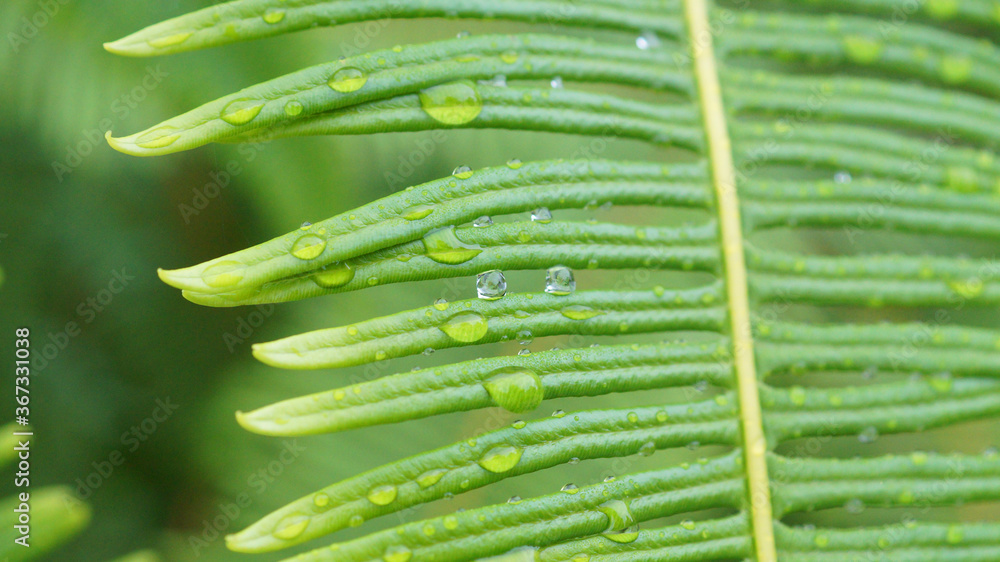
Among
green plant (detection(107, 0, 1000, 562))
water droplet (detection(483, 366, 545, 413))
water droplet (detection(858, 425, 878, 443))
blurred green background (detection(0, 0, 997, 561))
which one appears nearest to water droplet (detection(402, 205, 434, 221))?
green plant (detection(107, 0, 1000, 562))

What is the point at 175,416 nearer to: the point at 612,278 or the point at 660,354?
the point at 612,278

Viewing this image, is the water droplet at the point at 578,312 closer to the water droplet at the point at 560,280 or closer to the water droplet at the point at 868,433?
the water droplet at the point at 560,280

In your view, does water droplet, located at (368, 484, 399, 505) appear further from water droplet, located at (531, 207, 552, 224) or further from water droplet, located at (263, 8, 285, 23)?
water droplet, located at (263, 8, 285, 23)

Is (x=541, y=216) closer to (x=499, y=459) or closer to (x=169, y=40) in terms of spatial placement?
(x=499, y=459)

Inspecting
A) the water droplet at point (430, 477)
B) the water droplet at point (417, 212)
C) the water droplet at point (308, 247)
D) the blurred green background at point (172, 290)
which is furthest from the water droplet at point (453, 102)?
the blurred green background at point (172, 290)

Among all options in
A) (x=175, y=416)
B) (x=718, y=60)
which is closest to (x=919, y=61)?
(x=718, y=60)

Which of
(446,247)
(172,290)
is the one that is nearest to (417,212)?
(446,247)
